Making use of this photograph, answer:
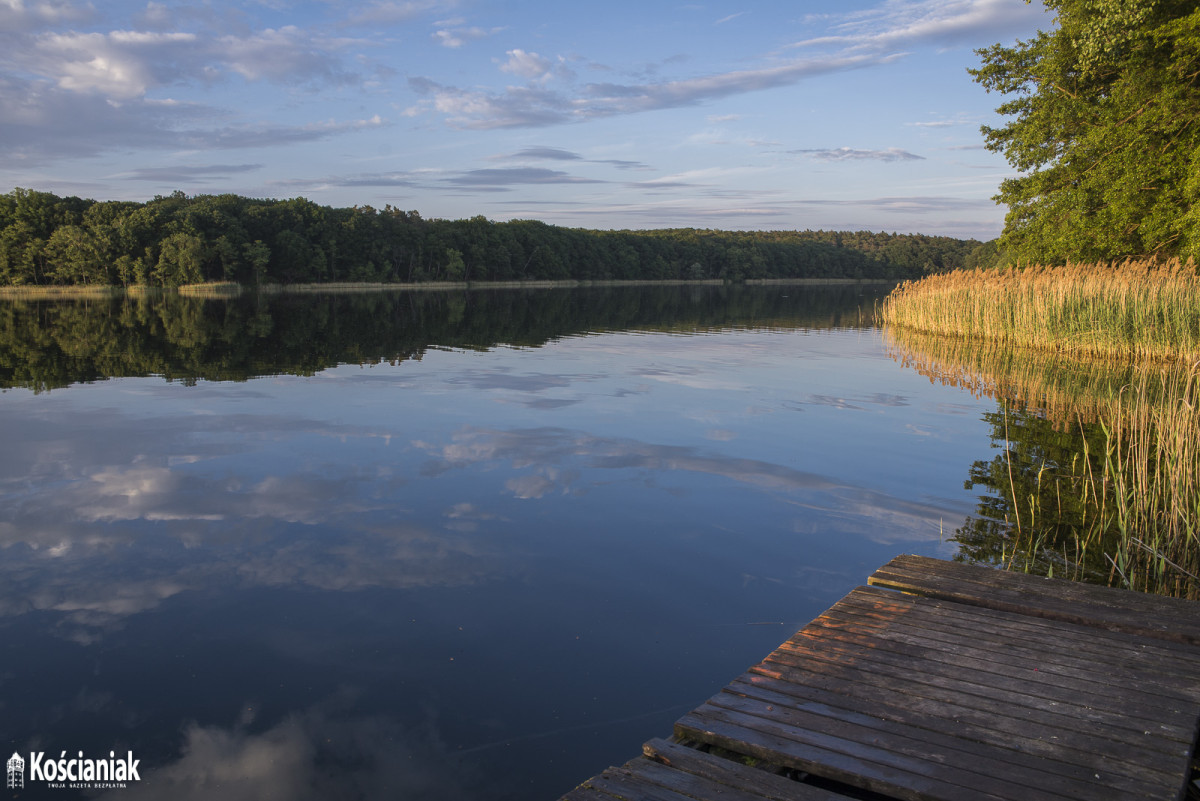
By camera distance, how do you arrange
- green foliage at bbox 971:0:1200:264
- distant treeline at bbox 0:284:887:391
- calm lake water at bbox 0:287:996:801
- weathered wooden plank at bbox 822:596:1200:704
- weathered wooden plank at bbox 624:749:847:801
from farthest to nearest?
green foliage at bbox 971:0:1200:264 → distant treeline at bbox 0:284:887:391 → calm lake water at bbox 0:287:996:801 → weathered wooden plank at bbox 822:596:1200:704 → weathered wooden plank at bbox 624:749:847:801

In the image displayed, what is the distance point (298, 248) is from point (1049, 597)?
3653 inches

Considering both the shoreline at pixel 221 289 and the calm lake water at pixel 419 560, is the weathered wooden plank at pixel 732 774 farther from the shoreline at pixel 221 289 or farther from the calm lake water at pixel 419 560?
the shoreline at pixel 221 289

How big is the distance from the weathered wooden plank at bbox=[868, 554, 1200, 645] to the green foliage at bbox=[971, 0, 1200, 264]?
1869cm

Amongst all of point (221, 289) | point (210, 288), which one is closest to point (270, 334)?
point (221, 289)

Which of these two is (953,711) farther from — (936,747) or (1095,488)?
(1095,488)

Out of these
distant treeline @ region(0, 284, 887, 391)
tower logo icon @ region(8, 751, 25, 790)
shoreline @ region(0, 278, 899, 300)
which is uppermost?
shoreline @ region(0, 278, 899, 300)

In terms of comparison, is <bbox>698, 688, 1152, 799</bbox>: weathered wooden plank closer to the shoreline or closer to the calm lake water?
the calm lake water

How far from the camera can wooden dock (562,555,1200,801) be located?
3.10 m

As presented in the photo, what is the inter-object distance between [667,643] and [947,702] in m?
Result: 1.85

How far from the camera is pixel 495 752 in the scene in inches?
157

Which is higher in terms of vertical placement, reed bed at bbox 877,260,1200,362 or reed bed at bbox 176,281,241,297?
reed bed at bbox 176,281,241,297

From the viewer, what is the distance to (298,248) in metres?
88.7

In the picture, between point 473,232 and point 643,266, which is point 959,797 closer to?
point 473,232

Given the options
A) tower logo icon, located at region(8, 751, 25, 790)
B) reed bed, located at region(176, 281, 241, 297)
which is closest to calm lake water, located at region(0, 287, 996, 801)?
tower logo icon, located at region(8, 751, 25, 790)
